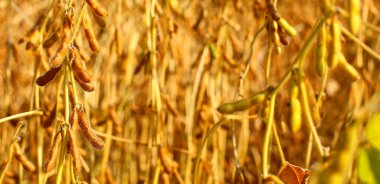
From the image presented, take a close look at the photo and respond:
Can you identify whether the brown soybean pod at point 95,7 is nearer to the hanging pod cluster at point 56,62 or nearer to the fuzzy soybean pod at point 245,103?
the hanging pod cluster at point 56,62

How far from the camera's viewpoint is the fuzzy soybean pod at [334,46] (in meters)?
0.88

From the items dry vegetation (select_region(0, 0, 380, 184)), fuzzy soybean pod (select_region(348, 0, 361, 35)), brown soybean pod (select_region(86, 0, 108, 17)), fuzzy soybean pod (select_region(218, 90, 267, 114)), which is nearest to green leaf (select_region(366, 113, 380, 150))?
dry vegetation (select_region(0, 0, 380, 184))

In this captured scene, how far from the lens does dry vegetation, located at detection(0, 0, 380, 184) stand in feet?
3.07

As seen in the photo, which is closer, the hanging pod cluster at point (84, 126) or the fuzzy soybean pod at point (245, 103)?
the fuzzy soybean pod at point (245, 103)

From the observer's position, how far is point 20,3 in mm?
3184

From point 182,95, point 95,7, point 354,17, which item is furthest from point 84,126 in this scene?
point 182,95

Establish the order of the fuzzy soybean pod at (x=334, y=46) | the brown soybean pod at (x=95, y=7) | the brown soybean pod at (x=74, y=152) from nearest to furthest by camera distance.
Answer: the fuzzy soybean pod at (x=334, y=46) → the brown soybean pod at (x=74, y=152) → the brown soybean pod at (x=95, y=7)

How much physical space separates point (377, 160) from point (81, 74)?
1.85ft

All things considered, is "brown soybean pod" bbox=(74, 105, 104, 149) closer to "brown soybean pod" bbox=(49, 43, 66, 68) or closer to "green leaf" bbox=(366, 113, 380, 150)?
"brown soybean pod" bbox=(49, 43, 66, 68)

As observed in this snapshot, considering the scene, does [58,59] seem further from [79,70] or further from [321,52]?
[321,52]

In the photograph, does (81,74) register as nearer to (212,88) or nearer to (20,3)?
(212,88)

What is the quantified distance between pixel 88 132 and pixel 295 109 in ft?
1.24

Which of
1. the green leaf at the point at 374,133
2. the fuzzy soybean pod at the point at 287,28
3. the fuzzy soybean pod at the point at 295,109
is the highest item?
the fuzzy soybean pod at the point at 287,28

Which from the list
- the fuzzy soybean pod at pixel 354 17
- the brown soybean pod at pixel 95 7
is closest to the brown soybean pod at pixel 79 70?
the brown soybean pod at pixel 95 7
